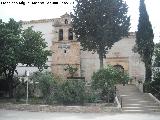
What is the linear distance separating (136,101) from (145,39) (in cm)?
811

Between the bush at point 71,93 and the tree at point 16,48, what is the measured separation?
5369 millimetres

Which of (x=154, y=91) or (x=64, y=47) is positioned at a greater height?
(x=64, y=47)

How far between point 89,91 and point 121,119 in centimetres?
664

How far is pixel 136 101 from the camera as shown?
27.7 metres

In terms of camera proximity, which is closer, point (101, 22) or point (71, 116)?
point (71, 116)

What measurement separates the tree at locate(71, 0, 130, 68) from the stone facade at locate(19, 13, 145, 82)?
7.13 metres

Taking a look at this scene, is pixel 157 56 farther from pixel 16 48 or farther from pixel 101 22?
pixel 16 48

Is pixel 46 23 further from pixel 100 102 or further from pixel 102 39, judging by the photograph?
pixel 100 102

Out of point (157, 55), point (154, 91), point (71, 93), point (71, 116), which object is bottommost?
point (71, 116)

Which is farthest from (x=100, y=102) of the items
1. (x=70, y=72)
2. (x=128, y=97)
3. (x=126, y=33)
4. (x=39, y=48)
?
(x=70, y=72)

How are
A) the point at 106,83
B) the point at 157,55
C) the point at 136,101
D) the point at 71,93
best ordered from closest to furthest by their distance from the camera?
the point at 71,93 < the point at 136,101 < the point at 106,83 < the point at 157,55

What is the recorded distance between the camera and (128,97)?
29.6 m

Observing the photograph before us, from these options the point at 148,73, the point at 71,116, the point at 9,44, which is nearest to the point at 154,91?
the point at 148,73

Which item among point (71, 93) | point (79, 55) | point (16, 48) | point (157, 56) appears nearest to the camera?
point (71, 93)
